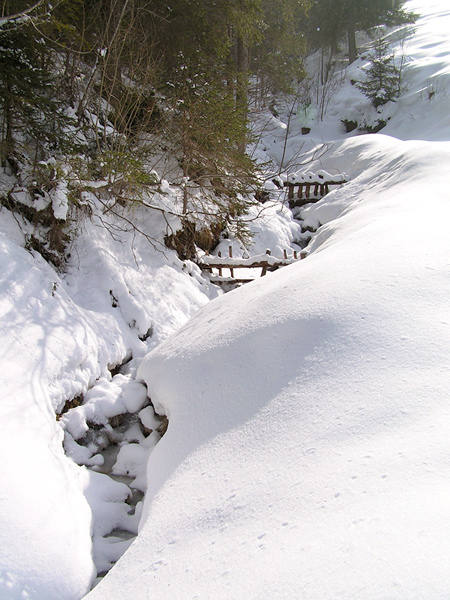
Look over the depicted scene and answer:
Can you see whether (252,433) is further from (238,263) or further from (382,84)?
(382,84)

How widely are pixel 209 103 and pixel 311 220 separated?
6615mm

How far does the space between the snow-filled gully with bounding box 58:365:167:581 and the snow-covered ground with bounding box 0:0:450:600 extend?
2 centimetres

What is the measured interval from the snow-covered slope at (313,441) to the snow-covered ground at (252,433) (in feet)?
0.04

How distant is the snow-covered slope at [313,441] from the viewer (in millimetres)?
1644

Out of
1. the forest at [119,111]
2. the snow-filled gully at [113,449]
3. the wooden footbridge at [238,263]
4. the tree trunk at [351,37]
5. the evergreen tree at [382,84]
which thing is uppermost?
the tree trunk at [351,37]

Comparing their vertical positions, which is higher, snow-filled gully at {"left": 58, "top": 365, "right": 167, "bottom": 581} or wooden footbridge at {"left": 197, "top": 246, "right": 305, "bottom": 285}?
wooden footbridge at {"left": 197, "top": 246, "right": 305, "bottom": 285}

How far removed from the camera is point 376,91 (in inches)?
973

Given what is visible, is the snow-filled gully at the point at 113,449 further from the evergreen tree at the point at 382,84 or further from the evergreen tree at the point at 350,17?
the evergreen tree at the point at 350,17

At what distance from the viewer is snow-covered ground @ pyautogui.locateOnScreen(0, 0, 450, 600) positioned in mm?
1745

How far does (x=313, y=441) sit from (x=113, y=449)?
2827 mm

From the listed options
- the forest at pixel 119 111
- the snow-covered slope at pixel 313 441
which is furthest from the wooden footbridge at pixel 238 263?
the snow-covered slope at pixel 313 441

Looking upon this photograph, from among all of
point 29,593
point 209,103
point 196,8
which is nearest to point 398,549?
point 29,593

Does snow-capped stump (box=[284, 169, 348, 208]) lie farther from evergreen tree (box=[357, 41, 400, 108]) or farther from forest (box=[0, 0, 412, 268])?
evergreen tree (box=[357, 41, 400, 108])

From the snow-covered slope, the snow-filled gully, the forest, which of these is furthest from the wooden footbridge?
the snow-covered slope
